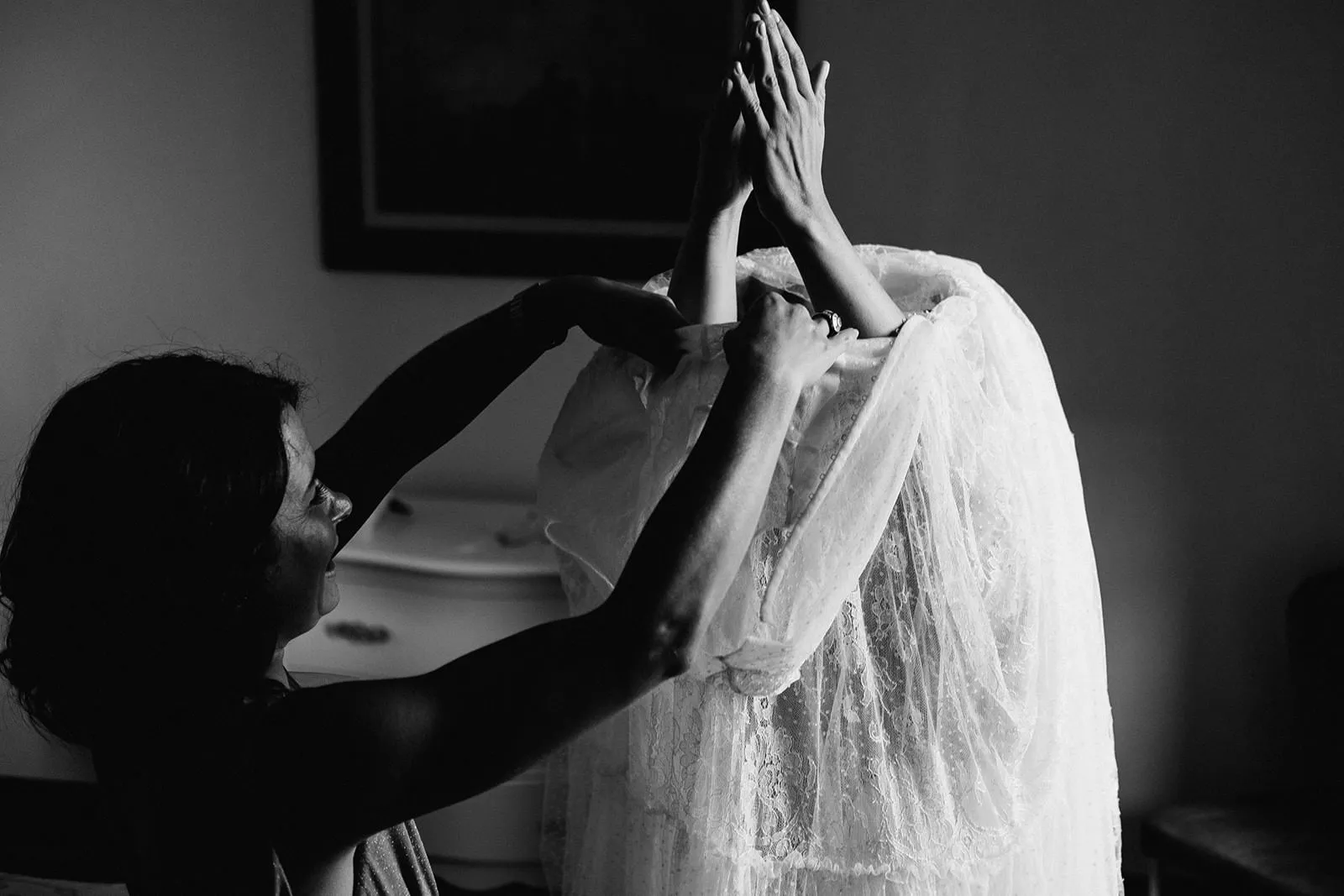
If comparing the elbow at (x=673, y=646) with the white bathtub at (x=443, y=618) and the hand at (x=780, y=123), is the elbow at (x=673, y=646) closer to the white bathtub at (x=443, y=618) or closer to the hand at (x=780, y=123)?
the hand at (x=780, y=123)

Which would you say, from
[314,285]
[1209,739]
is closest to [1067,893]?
[1209,739]

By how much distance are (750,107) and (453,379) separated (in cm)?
41

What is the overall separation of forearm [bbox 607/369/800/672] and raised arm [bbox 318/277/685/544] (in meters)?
0.31

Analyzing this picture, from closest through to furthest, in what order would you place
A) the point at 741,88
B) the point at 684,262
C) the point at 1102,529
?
1. the point at 741,88
2. the point at 684,262
3. the point at 1102,529

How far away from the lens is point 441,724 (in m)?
0.75

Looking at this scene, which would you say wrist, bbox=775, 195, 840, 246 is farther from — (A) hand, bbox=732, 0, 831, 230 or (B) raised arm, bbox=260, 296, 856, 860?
(B) raised arm, bbox=260, 296, 856, 860

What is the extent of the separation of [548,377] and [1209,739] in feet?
5.09

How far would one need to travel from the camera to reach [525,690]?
0.75 meters

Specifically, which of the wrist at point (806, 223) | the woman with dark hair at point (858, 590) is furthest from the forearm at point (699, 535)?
the wrist at point (806, 223)

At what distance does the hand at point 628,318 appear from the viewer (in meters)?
1.03

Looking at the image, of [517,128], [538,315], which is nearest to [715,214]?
[538,315]

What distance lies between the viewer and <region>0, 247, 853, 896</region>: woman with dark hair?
2.46 ft

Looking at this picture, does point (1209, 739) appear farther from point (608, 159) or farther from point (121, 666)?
point (121, 666)

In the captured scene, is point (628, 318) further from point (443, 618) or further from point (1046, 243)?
point (1046, 243)
